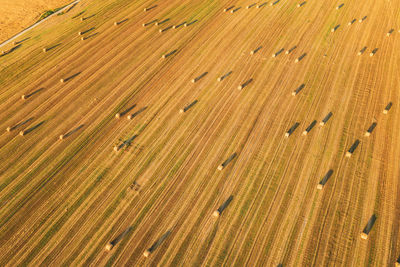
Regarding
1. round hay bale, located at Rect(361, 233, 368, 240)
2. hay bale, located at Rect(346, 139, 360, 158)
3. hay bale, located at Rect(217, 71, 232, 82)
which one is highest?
hay bale, located at Rect(217, 71, 232, 82)

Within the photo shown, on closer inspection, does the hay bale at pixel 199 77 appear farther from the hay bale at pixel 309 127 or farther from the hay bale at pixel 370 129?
the hay bale at pixel 370 129

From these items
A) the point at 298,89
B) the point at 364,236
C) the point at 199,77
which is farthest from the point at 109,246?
the point at 298,89

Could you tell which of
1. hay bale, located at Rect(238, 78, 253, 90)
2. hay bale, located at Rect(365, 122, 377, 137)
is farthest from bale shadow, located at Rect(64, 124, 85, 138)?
hay bale, located at Rect(365, 122, 377, 137)

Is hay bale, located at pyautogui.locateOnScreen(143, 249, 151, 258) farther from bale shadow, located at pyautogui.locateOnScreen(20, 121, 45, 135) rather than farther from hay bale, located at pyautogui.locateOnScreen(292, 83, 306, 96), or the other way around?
hay bale, located at pyautogui.locateOnScreen(292, 83, 306, 96)

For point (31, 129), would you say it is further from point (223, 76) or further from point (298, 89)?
point (298, 89)

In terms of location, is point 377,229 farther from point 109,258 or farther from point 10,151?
point 10,151

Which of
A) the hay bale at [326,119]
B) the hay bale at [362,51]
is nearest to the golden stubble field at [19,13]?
the hay bale at [326,119]
